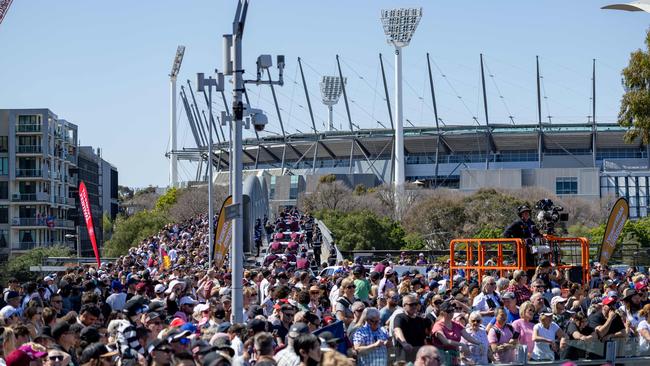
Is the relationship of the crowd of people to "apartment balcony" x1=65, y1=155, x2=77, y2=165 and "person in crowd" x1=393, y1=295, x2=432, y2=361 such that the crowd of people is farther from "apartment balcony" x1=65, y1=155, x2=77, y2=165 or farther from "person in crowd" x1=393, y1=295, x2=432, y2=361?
"apartment balcony" x1=65, y1=155, x2=77, y2=165

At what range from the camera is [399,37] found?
414 ft

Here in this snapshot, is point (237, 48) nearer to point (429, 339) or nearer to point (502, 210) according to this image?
point (429, 339)

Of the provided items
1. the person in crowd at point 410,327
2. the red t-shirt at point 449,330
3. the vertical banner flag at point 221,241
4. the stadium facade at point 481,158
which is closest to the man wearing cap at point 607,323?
the red t-shirt at point 449,330

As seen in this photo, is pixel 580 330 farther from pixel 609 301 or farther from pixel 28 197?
pixel 28 197

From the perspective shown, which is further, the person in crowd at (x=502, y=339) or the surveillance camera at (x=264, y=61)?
the surveillance camera at (x=264, y=61)

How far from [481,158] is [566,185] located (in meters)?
19.8

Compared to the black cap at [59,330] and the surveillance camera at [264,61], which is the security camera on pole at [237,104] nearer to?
the surveillance camera at [264,61]

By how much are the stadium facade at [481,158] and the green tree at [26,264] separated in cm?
4219

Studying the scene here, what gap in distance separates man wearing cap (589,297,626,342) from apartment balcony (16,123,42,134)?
95645 millimetres

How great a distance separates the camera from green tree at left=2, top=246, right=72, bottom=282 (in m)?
65.2

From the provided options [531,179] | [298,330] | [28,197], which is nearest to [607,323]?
[298,330]

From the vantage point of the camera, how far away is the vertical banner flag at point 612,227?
27.6m

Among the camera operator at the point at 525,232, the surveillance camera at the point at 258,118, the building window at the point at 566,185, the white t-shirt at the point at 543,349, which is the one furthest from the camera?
the building window at the point at 566,185

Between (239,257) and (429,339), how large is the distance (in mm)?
4398
